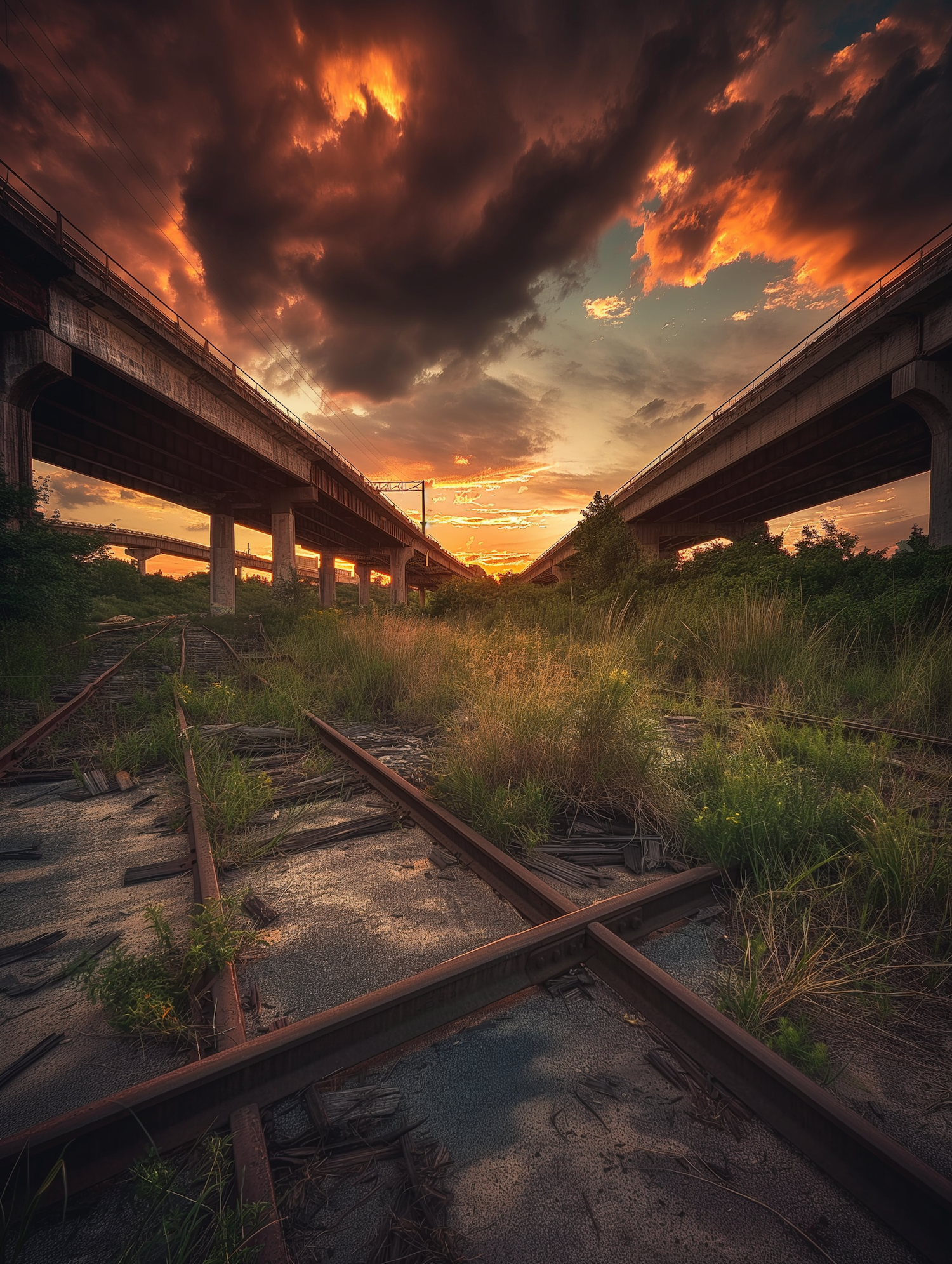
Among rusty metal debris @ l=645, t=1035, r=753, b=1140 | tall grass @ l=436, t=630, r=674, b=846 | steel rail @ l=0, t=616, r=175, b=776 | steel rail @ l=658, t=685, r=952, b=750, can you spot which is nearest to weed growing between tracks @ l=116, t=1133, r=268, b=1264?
rusty metal debris @ l=645, t=1035, r=753, b=1140

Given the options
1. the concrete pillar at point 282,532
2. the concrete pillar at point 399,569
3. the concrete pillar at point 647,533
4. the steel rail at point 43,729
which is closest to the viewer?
the steel rail at point 43,729


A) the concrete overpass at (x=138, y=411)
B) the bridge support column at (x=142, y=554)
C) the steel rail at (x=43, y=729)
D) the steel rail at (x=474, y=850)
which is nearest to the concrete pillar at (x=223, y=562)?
the concrete overpass at (x=138, y=411)

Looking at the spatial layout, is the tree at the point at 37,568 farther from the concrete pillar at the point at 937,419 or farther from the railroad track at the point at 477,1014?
the concrete pillar at the point at 937,419

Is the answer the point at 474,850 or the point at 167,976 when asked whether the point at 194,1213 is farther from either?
the point at 474,850

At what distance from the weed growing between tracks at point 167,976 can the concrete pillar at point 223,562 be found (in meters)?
32.1

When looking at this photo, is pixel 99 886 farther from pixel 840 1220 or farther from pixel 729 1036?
pixel 840 1220

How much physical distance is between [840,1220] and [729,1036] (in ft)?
1.17

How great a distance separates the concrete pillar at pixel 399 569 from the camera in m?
54.0

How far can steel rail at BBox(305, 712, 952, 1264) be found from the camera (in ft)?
3.43

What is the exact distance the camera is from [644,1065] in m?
1.52

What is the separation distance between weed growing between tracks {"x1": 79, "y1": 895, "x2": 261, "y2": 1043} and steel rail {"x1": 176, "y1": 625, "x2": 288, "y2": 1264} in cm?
7

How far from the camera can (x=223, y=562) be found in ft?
106

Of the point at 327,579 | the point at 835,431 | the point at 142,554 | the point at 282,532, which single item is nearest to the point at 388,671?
the point at 835,431

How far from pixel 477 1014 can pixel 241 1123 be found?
0.74 meters
